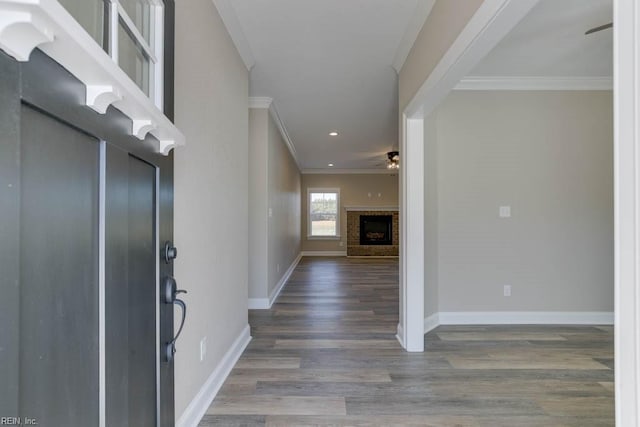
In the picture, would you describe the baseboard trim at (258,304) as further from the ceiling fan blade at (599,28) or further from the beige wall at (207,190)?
the ceiling fan blade at (599,28)

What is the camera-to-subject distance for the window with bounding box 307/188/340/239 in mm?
10039

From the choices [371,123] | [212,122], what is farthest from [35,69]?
[371,123]

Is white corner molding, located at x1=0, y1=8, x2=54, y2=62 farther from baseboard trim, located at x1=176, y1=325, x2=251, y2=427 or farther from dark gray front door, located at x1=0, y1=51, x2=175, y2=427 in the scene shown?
baseboard trim, located at x1=176, y1=325, x2=251, y2=427

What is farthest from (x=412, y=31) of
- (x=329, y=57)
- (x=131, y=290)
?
(x=131, y=290)

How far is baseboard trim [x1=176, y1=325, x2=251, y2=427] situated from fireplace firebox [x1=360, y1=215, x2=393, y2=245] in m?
7.31

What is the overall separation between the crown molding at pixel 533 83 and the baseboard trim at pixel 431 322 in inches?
95.5

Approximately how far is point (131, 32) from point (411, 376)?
8.44 feet

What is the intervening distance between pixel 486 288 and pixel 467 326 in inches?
17.9

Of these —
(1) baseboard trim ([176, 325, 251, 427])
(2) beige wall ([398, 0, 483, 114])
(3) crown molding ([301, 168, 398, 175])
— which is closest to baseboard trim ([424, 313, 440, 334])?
(1) baseboard trim ([176, 325, 251, 427])

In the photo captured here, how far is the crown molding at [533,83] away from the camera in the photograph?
3.52 meters

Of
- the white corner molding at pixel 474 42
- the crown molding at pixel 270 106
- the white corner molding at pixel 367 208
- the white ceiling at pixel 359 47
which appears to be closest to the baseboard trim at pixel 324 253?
the white corner molding at pixel 367 208

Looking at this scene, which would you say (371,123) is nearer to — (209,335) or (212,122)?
(212,122)

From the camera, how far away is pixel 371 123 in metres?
5.14

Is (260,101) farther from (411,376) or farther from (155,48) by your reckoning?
(411,376)
